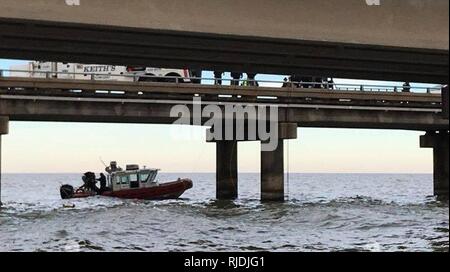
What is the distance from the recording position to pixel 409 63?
17.5 metres

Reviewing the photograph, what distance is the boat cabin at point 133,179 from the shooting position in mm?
43250

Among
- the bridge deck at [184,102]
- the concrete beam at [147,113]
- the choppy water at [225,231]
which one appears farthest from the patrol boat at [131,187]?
the choppy water at [225,231]

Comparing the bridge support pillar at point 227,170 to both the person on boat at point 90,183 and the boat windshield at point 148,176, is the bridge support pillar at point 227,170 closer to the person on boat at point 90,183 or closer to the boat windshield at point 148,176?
the boat windshield at point 148,176

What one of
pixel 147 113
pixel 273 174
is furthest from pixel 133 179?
pixel 273 174

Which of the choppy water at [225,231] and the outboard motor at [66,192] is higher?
the choppy water at [225,231]

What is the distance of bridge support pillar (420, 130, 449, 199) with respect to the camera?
1992 inches

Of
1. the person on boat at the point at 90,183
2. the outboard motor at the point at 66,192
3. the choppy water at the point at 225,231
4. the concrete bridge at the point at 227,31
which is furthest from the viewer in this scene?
the person on boat at the point at 90,183

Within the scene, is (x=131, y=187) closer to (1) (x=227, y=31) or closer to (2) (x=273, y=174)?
(2) (x=273, y=174)

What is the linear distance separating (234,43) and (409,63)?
5972 mm

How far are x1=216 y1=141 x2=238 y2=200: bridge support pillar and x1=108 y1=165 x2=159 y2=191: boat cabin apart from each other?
547 cm

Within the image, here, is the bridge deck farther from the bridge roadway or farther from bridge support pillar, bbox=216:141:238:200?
bridge support pillar, bbox=216:141:238:200

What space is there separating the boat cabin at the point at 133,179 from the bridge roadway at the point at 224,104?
4590mm
